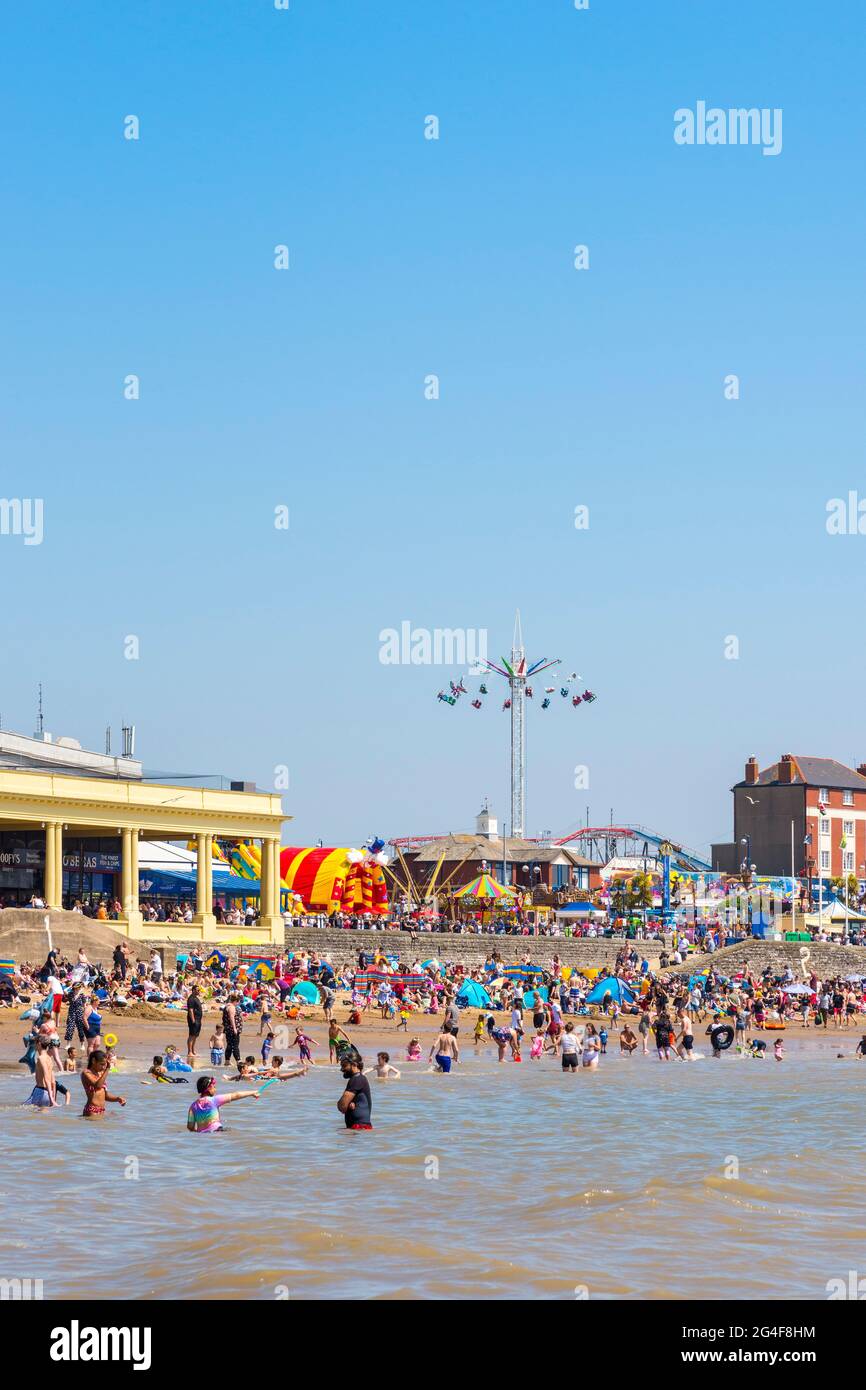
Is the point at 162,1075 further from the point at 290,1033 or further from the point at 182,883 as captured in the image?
the point at 182,883

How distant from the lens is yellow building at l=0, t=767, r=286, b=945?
188ft

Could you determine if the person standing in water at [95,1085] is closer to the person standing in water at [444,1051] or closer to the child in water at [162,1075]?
the child in water at [162,1075]

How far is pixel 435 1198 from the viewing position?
18109mm

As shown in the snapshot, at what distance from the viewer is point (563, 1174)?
20125 mm

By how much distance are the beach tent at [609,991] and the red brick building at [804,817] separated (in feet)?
240

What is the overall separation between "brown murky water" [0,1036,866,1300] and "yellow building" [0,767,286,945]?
28890 millimetres

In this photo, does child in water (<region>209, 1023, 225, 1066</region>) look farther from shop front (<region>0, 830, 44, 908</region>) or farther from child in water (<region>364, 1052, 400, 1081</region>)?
shop front (<region>0, 830, 44, 908</region>)

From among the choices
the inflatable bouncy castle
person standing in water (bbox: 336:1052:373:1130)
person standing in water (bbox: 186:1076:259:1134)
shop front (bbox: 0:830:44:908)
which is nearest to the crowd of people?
person standing in water (bbox: 336:1052:373:1130)

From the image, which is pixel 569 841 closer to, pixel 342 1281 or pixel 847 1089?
pixel 847 1089

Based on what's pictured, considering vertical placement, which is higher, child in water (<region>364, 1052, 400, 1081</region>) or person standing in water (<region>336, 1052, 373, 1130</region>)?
person standing in water (<region>336, 1052, 373, 1130</region>)

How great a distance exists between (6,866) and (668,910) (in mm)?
30781

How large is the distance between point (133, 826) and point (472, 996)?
1838 cm

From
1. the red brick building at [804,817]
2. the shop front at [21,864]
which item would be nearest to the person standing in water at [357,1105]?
the shop front at [21,864]
